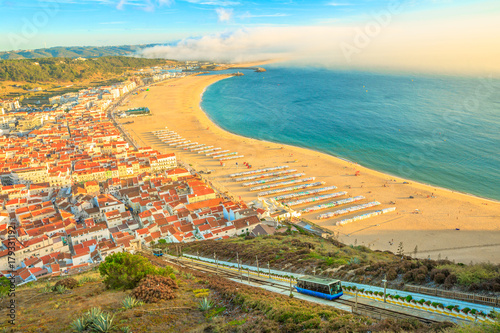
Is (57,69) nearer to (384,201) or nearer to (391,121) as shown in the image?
(391,121)

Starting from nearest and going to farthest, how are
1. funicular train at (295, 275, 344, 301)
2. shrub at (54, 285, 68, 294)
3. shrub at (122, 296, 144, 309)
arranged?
shrub at (122, 296, 144, 309) → funicular train at (295, 275, 344, 301) → shrub at (54, 285, 68, 294)

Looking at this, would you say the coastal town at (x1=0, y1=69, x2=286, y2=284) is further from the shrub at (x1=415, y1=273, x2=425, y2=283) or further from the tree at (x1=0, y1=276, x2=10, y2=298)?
the shrub at (x1=415, y1=273, x2=425, y2=283)

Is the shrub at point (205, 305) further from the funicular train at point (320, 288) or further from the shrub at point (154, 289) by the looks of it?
the funicular train at point (320, 288)

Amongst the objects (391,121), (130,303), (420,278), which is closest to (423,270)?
(420,278)

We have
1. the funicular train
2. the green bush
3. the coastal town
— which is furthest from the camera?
the coastal town

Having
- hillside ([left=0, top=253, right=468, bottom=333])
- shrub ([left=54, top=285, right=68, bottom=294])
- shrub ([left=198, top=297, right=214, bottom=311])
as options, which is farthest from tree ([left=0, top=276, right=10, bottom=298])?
shrub ([left=198, top=297, right=214, bottom=311])

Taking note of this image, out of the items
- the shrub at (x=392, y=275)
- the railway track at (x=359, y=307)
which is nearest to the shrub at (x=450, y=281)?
the shrub at (x=392, y=275)
